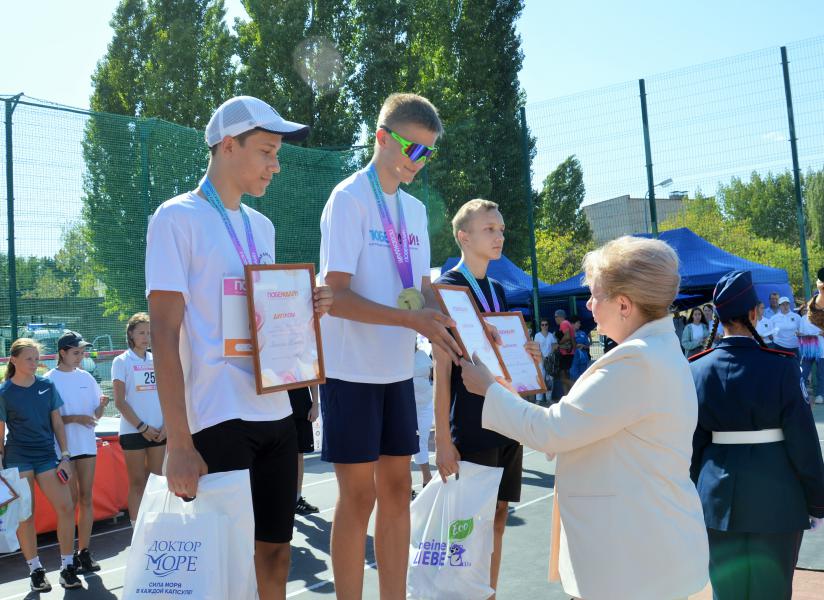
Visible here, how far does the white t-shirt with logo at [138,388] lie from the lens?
6.74 meters

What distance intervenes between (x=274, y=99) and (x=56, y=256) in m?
16.8

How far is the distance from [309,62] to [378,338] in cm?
2280

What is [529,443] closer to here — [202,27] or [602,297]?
[602,297]

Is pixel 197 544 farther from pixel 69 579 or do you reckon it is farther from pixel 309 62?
pixel 309 62

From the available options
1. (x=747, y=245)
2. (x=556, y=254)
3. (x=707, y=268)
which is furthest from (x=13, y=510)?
(x=556, y=254)

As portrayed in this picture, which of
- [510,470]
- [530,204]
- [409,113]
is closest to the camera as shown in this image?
[409,113]

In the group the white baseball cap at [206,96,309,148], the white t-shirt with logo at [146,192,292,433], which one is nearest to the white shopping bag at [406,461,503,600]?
the white t-shirt with logo at [146,192,292,433]

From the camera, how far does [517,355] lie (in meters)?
3.39

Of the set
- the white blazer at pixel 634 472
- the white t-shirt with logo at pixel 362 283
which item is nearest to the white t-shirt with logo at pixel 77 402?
the white t-shirt with logo at pixel 362 283

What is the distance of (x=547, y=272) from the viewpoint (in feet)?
131

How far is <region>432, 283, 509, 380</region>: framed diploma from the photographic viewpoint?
117 inches

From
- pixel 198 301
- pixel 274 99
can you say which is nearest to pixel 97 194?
pixel 198 301

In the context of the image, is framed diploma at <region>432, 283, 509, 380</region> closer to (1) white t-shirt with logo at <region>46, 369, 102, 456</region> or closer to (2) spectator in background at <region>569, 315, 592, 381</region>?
(1) white t-shirt with logo at <region>46, 369, 102, 456</region>

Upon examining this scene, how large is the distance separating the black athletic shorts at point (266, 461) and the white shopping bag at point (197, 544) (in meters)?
0.16
